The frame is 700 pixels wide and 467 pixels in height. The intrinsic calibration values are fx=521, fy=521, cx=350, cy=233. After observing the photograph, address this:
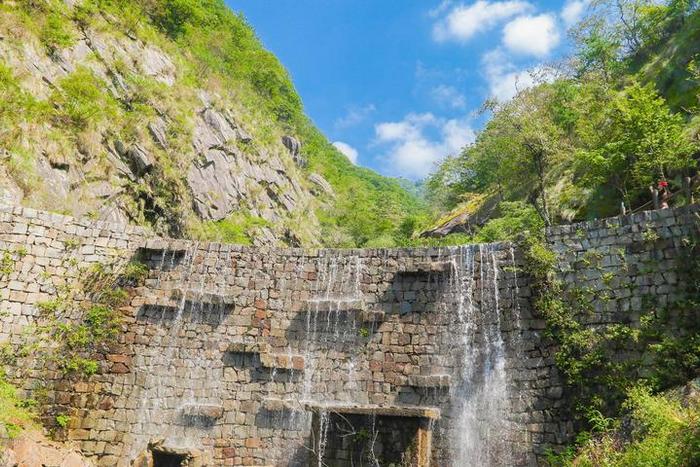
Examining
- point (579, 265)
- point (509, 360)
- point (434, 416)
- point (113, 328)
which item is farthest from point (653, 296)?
point (113, 328)

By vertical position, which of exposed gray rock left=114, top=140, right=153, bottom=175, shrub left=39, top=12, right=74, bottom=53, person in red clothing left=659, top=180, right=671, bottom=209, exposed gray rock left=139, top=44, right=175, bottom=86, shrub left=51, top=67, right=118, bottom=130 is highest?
exposed gray rock left=139, top=44, right=175, bottom=86

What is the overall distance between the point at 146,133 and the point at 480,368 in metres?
15.3

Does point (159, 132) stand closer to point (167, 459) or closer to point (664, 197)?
point (167, 459)

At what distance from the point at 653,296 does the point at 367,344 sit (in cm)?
575

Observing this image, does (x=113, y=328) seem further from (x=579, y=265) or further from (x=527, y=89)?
(x=527, y=89)

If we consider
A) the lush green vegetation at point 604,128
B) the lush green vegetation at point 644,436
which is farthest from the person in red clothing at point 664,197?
the lush green vegetation at point 644,436

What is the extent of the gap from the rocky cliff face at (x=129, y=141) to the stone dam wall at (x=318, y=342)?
3.61m

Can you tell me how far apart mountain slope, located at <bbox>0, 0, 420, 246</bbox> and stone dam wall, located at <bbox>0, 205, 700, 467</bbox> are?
381 centimetres

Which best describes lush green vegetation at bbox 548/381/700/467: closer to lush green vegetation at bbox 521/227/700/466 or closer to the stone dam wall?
lush green vegetation at bbox 521/227/700/466

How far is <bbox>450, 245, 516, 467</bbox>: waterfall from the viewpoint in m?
10.1

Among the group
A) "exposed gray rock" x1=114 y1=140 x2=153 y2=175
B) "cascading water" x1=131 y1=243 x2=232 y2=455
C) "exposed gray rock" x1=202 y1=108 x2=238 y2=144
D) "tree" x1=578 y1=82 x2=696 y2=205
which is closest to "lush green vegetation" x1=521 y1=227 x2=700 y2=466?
"tree" x1=578 y1=82 x2=696 y2=205

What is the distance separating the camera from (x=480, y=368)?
10742 mm

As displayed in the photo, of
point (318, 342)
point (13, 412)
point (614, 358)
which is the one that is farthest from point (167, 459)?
point (614, 358)

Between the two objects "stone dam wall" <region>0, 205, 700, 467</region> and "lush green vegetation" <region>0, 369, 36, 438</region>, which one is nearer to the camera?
"lush green vegetation" <region>0, 369, 36, 438</region>
